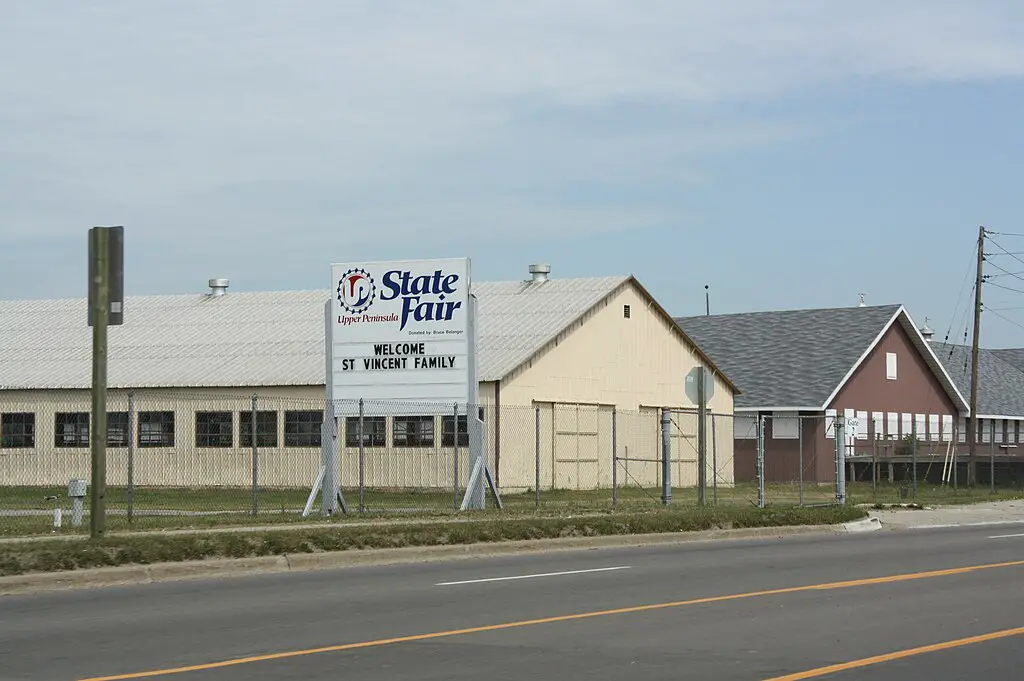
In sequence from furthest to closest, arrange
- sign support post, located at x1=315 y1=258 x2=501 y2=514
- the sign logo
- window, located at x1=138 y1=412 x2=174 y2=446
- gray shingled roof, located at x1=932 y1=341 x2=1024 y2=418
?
gray shingled roof, located at x1=932 y1=341 x2=1024 y2=418, window, located at x1=138 y1=412 x2=174 y2=446, the sign logo, sign support post, located at x1=315 y1=258 x2=501 y2=514

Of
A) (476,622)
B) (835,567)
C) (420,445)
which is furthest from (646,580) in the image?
(420,445)

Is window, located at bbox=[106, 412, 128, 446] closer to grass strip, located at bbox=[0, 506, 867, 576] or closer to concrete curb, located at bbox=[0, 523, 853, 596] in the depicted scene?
grass strip, located at bbox=[0, 506, 867, 576]

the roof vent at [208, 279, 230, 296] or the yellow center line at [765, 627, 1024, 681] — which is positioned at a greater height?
the roof vent at [208, 279, 230, 296]

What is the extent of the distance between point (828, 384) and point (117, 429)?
24074mm

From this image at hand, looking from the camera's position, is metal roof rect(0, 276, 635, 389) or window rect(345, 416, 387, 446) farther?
metal roof rect(0, 276, 635, 389)

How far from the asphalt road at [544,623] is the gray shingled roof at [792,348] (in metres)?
34.5

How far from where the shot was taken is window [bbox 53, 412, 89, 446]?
136 feet

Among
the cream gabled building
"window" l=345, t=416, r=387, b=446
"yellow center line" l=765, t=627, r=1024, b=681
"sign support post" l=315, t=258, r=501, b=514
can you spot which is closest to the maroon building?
the cream gabled building

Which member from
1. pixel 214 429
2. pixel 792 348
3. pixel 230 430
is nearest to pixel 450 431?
pixel 230 430

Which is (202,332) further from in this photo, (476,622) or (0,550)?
(476,622)

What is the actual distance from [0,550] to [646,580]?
277 inches

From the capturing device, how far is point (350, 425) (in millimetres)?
38875

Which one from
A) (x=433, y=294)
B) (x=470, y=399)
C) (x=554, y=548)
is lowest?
(x=554, y=548)

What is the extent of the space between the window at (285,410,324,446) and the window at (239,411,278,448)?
0.41 meters
